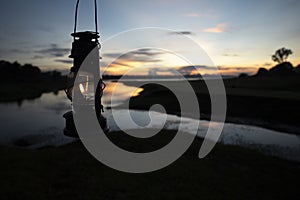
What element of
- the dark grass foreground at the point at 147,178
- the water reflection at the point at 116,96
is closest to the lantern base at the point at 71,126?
the dark grass foreground at the point at 147,178

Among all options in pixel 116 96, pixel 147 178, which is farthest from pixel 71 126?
pixel 116 96

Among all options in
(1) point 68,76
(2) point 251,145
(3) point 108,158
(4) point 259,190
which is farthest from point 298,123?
(1) point 68,76

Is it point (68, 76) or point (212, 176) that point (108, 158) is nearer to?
point (212, 176)

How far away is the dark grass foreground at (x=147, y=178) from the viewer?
878 cm

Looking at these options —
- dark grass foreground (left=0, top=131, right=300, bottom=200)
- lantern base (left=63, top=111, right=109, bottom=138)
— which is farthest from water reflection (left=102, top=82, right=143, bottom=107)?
lantern base (left=63, top=111, right=109, bottom=138)

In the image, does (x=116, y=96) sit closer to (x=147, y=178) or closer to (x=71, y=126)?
(x=147, y=178)

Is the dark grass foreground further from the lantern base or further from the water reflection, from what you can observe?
the water reflection

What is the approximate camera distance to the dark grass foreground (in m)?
8.78

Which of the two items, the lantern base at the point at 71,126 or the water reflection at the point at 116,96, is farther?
the water reflection at the point at 116,96

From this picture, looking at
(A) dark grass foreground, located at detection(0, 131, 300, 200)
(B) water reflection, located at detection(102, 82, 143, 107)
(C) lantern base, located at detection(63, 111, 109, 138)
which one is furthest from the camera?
(B) water reflection, located at detection(102, 82, 143, 107)

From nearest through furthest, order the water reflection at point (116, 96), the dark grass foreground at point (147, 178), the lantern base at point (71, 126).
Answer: the lantern base at point (71, 126) → the dark grass foreground at point (147, 178) → the water reflection at point (116, 96)

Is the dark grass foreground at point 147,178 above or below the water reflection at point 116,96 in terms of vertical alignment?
below

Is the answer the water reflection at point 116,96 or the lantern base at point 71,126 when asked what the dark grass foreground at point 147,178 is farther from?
the water reflection at point 116,96

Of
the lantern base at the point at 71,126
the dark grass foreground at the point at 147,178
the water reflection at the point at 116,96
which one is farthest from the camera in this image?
the water reflection at the point at 116,96
